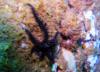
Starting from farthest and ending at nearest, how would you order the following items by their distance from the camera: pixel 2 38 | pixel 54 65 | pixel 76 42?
pixel 76 42 < pixel 54 65 < pixel 2 38

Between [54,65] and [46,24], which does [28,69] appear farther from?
[46,24]

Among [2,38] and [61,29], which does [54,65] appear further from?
[2,38]

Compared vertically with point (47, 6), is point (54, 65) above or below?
below

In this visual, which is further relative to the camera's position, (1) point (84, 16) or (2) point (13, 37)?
(1) point (84, 16)

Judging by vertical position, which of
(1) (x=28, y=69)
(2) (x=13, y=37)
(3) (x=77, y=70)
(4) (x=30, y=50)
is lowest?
(3) (x=77, y=70)

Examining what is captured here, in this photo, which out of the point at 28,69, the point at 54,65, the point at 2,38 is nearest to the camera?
the point at 2,38

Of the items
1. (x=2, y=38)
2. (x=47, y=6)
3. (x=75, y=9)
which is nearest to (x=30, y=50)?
(x=2, y=38)

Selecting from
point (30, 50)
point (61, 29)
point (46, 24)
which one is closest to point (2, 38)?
point (30, 50)
